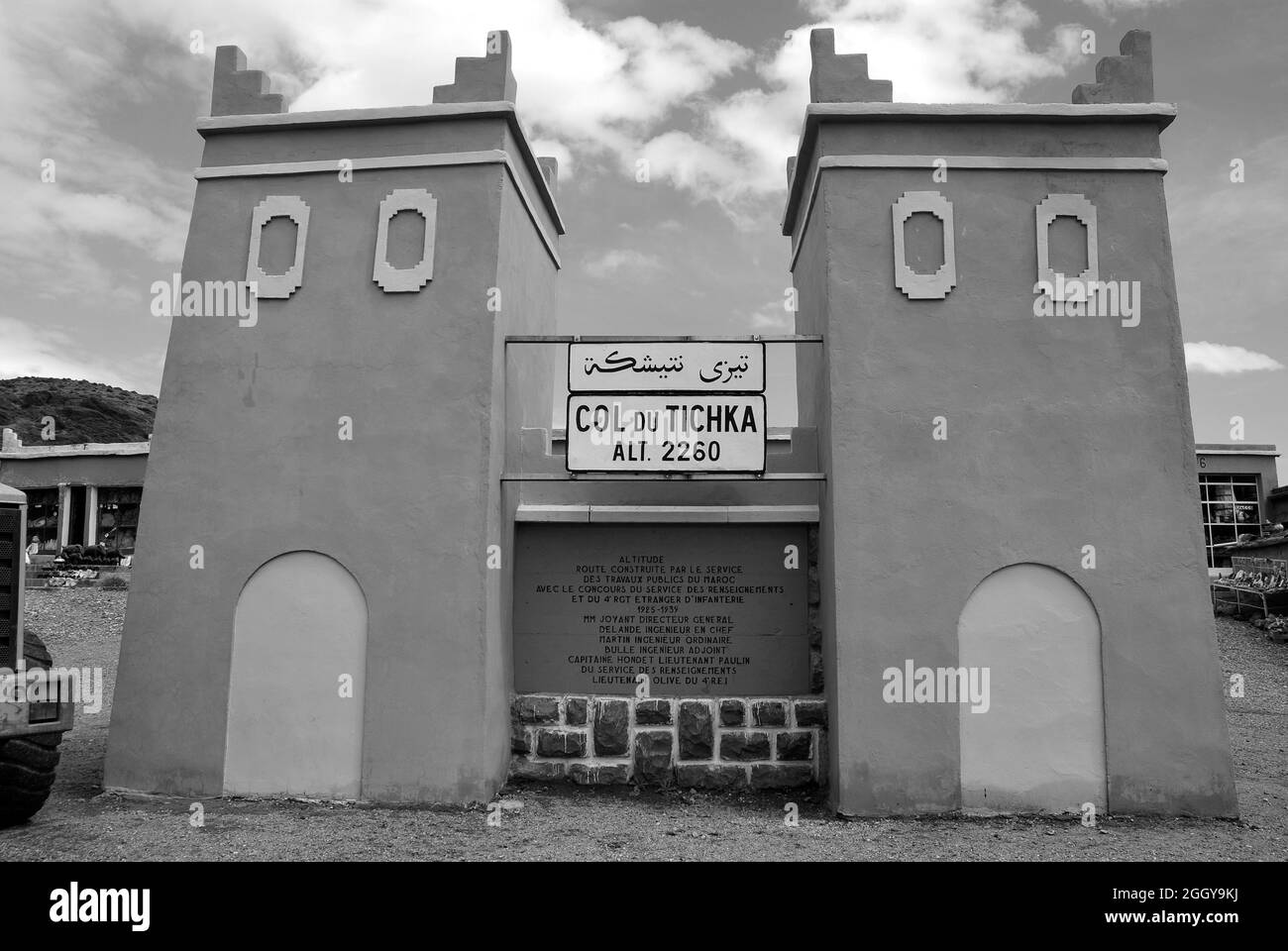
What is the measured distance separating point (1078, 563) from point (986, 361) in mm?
2061

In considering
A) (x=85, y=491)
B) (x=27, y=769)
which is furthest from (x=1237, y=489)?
(x=85, y=491)

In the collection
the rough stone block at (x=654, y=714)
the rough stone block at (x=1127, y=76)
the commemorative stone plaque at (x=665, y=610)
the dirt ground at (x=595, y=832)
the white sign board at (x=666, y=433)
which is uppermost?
the rough stone block at (x=1127, y=76)

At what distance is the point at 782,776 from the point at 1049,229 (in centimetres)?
597

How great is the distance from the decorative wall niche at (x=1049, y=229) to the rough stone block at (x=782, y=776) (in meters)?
5.21

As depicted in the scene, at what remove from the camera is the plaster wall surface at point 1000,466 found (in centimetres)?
817

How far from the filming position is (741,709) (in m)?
9.11

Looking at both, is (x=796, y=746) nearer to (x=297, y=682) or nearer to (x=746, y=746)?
(x=746, y=746)

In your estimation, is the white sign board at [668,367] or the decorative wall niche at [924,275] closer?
the decorative wall niche at [924,275]

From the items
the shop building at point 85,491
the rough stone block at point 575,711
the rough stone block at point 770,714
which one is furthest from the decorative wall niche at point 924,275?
the shop building at point 85,491

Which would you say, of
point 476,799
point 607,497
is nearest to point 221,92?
point 607,497

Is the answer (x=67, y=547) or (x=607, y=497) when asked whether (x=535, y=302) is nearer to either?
(x=607, y=497)

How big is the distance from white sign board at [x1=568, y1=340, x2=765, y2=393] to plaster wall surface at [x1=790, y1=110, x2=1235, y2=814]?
2.68 ft

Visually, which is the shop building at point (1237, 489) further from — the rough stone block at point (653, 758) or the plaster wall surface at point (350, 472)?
the plaster wall surface at point (350, 472)

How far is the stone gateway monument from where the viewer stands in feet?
27.2
